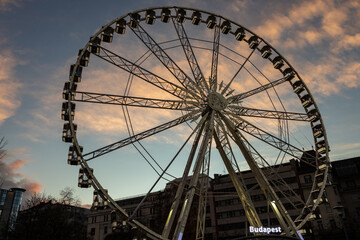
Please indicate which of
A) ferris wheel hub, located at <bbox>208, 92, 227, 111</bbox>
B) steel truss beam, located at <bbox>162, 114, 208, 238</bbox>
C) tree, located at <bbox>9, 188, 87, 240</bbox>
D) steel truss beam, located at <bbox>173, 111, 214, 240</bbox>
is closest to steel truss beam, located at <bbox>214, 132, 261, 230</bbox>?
steel truss beam, located at <bbox>173, 111, 214, 240</bbox>

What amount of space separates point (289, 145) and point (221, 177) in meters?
50.7

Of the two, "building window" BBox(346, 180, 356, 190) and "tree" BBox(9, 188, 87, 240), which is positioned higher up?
"building window" BBox(346, 180, 356, 190)

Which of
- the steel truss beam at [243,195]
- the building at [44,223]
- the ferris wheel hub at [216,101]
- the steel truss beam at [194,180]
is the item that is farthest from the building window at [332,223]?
the building at [44,223]

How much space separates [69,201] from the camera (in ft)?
168

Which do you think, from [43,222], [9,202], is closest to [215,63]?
[43,222]

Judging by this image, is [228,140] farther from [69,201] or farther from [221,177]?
[221,177]

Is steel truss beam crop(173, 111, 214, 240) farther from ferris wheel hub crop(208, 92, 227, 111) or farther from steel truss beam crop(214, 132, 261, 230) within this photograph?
steel truss beam crop(214, 132, 261, 230)

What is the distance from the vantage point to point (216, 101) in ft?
78.0

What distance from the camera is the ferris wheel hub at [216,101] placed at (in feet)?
76.9

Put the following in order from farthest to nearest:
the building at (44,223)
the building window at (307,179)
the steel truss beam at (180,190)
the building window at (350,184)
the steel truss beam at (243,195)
Result: the building window at (307,179)
the building window at (350,184)
the building at (44,223)
the steel truss beam at (243,195)
the steel truss beam at (180,190)

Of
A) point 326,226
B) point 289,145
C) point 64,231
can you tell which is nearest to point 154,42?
point 289,145

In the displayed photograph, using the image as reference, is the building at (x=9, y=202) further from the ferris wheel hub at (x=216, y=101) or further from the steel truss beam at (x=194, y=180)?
the steel truss beam at (x=194, y=180)

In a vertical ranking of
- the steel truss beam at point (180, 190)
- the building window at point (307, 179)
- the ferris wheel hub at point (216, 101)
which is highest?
the building window at point (307, 179)

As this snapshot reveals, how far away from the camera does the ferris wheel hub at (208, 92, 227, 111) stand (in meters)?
23.4
